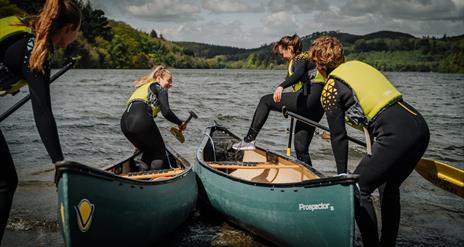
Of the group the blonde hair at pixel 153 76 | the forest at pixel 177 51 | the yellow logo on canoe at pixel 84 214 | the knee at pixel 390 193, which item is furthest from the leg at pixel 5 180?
the forest at pixel 177 51

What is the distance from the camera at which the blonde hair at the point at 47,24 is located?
8.75 feet

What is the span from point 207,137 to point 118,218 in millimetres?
3912

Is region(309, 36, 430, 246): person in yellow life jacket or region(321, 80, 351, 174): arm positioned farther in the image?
region(321, 80, 351, 174): arm

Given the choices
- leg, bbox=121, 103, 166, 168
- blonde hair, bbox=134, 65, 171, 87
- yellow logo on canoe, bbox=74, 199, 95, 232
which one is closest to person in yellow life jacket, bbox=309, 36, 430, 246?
yellow logo on canoe, bbox=74, 199, 95, 232

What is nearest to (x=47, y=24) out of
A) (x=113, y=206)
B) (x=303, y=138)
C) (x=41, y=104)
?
(x=41, y=104)

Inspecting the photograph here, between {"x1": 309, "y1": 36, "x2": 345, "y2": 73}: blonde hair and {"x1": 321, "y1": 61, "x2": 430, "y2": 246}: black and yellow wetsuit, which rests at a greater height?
{"x1": 309, "y1": 36, "x2": 345, "y2": 73}: blonde hair

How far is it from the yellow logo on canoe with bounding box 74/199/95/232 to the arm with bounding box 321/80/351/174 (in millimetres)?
2107

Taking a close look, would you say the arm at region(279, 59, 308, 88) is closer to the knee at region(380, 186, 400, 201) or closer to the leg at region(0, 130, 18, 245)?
the knee at region(380, 186, 400, 201)

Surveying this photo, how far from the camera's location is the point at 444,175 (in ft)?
16.9

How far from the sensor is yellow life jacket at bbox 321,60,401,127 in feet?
12.1

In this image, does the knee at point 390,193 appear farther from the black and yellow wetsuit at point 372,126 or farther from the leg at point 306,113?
the leg at point 306,113

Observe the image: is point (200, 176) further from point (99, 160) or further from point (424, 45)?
point (424, 45)

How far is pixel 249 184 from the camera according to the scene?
4.89 metres

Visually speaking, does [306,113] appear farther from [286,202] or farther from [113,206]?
[113,206]
